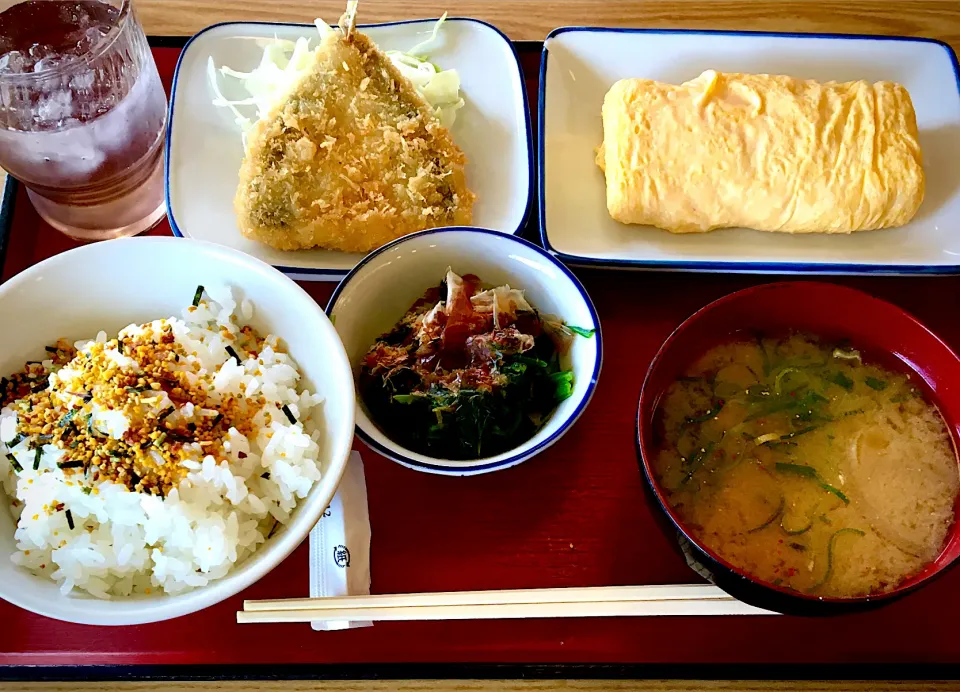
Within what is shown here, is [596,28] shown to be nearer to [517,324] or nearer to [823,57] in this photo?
[823,57]

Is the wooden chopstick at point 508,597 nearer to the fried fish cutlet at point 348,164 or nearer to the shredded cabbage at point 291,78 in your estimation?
the fried fish cutlet at point 348,164

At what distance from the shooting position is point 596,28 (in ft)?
6.31

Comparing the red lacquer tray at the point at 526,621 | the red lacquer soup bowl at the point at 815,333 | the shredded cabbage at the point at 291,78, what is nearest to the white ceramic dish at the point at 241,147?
the shredded cabbage at the point at 291,78

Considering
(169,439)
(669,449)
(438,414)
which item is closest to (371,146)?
(438,414)

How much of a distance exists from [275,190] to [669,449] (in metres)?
0.96

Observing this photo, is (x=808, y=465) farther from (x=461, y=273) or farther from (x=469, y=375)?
(x=461, y=273)

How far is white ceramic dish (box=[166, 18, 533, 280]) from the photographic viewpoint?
1684mm

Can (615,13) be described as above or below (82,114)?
above

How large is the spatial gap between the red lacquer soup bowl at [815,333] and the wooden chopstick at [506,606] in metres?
0.15

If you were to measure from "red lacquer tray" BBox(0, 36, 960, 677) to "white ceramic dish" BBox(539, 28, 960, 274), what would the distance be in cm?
39

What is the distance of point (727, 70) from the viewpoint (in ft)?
6.38

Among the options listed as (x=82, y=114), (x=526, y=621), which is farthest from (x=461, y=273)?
(x=82, y=114)

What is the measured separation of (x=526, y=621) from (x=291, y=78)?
131 cm

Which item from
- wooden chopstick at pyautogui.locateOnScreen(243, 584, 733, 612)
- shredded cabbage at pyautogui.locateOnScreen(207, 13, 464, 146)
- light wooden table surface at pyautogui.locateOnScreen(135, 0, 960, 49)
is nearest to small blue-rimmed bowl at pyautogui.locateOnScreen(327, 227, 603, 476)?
wooden chopstick at pyautogui.locateOnScreen(243, 584, 733, 612)
